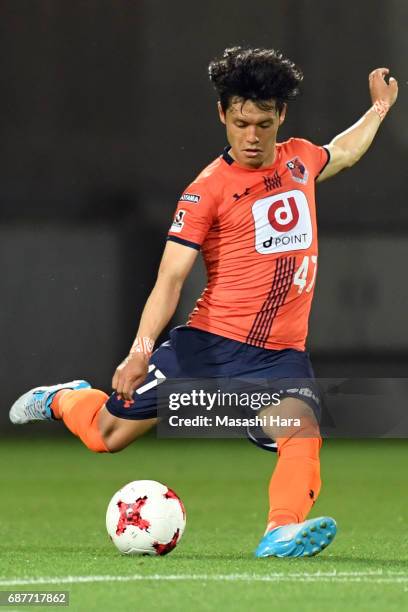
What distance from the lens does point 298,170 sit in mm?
6184

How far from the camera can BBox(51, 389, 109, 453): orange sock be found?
6.40m

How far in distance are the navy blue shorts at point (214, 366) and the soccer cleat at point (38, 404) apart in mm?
751

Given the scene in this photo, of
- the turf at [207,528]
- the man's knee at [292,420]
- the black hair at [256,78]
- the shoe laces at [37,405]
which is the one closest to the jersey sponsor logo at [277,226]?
the black hair at [256,78]

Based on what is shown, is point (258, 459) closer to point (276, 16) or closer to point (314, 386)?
point (276, 16)

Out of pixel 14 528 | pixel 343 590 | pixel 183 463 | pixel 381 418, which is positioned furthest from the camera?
pixel 381 418

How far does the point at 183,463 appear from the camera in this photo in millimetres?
10266

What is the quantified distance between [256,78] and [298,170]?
458 mm

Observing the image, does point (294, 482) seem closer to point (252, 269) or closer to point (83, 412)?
point (252, 269)

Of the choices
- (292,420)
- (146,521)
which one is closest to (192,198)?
(292,420)

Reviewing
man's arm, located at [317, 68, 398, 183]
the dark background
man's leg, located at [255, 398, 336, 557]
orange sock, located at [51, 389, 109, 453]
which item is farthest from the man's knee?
the dark background

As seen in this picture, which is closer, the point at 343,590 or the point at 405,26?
the point at 343,590

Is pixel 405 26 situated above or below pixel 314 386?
above

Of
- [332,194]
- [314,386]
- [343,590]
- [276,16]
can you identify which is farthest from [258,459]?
[343,590]

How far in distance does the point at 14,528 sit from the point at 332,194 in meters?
A: 5.26
